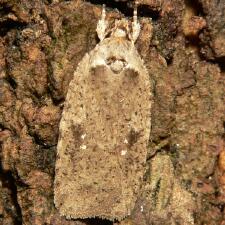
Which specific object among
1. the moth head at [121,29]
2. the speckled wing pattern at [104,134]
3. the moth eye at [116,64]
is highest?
the moth head at [121,29]

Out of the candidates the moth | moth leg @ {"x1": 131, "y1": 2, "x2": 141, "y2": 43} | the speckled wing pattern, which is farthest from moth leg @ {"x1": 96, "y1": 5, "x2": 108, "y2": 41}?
moth leg @ {"x1": 131, "y1": 2, "x2": 141, "y2": 43}

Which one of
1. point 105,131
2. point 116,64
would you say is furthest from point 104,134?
point 116,64

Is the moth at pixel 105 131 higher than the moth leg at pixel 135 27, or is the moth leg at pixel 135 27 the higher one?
the moth leg at pixel 135 27

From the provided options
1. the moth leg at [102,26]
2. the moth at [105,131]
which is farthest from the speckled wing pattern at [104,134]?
the moth leg at [102,26]

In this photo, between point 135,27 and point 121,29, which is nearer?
point 135,27

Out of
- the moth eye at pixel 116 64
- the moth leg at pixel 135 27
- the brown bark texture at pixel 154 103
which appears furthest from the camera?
the moth eye at pixel 116 64

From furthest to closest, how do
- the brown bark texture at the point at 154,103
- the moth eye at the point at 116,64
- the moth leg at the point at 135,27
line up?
the moth eye at the point at 116,64 → the moth leg at the point at 135,27 → the brown bark texture at the point at 154,103

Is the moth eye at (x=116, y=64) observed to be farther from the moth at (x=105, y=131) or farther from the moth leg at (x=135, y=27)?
the moth leg at (x=135, y=27)

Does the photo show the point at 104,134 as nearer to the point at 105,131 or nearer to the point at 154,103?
the point at 105,131
